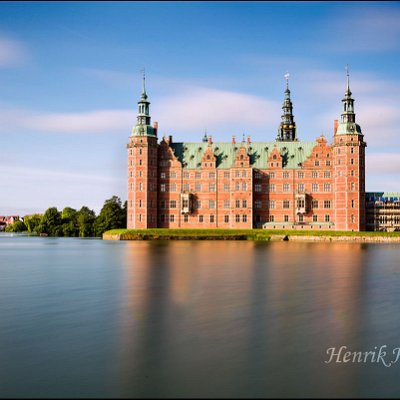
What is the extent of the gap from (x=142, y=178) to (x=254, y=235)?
68.3 ft

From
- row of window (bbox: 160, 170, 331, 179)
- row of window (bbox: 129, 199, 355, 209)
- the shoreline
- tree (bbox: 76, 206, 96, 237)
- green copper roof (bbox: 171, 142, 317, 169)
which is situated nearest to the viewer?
the shoreline

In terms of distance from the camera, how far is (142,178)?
93.8 meters

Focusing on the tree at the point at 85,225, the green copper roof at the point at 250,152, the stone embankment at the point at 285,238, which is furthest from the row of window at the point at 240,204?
the tree at the point at 85,225

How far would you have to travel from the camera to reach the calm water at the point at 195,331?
16.2 meters

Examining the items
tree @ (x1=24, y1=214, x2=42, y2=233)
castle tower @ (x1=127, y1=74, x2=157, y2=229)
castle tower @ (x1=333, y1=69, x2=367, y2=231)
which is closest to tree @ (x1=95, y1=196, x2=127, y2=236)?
castle tower @ (x1=127, y1=74, x2=157, y2=229)

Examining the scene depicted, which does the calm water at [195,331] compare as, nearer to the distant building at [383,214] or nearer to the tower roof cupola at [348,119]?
the tower roof cupola at [348,119]

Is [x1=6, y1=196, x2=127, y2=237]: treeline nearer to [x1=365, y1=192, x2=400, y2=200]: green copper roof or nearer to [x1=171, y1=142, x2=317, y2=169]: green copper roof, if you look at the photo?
[x1=171, y1=142, x2=317, y2=169]: green copper roof

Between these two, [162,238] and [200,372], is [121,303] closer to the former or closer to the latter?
[200,372]

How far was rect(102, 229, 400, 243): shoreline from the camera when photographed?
8231 cm

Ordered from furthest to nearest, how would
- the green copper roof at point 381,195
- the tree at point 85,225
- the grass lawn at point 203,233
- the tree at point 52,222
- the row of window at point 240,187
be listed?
1. the tree at point 52,222
2. the tree at point 85,225
3. the green copper roof at point 381,195
4. the row of window at point 240,187
5. the grass lawn at point 203,233

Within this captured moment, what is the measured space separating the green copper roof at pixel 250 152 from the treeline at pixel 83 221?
17.6m

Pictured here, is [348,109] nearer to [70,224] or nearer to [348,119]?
[348,119]

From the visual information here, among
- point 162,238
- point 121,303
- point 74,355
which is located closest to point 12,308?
point 121,303

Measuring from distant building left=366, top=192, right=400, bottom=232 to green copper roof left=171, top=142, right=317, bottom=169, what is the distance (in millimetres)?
16899
